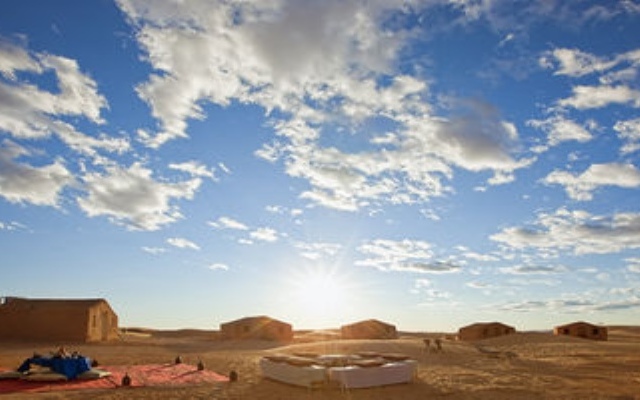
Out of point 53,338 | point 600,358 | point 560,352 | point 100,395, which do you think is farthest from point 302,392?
point 53,338

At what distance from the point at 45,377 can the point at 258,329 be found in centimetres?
3578

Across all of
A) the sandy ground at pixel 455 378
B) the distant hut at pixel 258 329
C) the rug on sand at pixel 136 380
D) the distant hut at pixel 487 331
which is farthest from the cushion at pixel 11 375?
the distant hut at pixel 487 331

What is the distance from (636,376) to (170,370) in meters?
19.6

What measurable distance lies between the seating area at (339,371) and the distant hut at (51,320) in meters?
30.0

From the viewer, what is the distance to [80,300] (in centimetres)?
4994

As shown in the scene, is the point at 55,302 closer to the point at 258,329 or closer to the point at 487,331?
the point at 258,329

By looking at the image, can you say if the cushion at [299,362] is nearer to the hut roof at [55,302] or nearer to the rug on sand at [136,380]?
the rug on sand at [136,380]

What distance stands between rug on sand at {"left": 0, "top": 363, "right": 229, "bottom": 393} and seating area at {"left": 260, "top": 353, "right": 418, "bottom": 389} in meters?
2.34

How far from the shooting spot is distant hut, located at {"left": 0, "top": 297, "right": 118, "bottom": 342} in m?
47.1

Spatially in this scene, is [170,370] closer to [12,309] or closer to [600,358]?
[600,358]

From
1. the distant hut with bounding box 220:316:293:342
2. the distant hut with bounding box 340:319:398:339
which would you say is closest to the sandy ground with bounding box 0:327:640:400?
the distant hut with bounding box 220:316:293:342

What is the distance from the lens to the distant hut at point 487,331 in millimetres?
64375

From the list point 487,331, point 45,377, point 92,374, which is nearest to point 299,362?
point 92,374

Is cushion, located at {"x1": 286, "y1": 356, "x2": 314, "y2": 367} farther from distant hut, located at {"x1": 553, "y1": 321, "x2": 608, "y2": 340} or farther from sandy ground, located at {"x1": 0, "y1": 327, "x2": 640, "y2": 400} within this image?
distant hut, located at {"x1": 553, "y1": 321, "x2": 608, "y2": 340}
